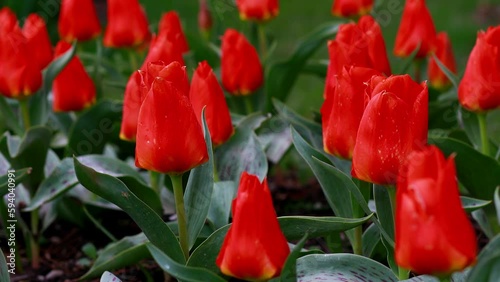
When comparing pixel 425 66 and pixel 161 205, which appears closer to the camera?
pixel 161 205

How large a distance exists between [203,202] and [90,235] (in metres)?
0.96

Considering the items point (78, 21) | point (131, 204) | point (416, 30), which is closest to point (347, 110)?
point (131, 204)

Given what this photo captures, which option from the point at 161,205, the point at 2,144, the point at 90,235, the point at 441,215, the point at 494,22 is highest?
the point at 441,215

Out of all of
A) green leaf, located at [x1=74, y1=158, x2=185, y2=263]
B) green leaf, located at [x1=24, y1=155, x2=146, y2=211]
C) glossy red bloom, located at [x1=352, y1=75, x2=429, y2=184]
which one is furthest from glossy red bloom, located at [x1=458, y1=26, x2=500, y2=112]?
green leaf, located at [x1=24, y1=155, x2=146, y2=211]

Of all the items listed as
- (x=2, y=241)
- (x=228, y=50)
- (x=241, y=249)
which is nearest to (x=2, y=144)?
(x=2, y=241)

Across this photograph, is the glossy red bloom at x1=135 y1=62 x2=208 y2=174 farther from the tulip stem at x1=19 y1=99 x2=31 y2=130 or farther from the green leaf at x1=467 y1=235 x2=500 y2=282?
the tulip stem at x1=19 y1=99 x2=31 y2=130

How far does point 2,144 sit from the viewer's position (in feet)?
7.57

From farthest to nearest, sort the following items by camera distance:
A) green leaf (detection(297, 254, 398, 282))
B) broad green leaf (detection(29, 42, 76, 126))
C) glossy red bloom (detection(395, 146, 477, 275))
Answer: broad green leaf (detection(29, 42, 76, 126)) < green leaf (detection(297, 254, 398, 282)) < glossy red bloom (detection(395, 146, 477, 275))

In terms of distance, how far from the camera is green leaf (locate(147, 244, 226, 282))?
1356mm

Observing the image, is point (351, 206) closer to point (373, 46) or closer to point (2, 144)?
point (373, 46)

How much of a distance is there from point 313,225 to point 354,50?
0.47 m

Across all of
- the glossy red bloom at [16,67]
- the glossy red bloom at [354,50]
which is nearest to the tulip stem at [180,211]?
the glossy red bloom at [354,50]

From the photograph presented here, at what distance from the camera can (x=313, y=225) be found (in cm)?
161

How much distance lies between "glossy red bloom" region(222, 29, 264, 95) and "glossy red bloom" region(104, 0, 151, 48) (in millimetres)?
467
